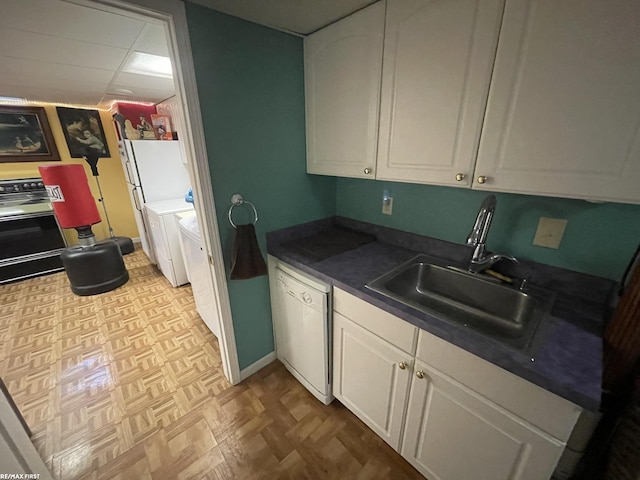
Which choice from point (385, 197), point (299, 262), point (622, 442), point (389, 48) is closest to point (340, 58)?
point (389, 48)

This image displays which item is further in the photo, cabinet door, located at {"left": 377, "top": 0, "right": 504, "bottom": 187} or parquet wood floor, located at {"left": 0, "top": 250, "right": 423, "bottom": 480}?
parquet wood floor, located at {"left": 0, "top": 250, "right": 423, "bottom": 480}

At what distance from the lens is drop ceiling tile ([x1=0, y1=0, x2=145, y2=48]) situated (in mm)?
1161

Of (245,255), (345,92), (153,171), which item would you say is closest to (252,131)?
(345,92)

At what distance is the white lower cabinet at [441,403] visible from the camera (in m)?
0.75

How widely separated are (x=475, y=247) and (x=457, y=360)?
21.0 inches

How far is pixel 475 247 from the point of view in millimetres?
1173

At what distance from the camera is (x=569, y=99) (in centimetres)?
76

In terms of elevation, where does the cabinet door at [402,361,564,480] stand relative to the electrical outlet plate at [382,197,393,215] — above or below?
below

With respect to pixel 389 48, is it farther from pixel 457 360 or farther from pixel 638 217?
pixel 457 360

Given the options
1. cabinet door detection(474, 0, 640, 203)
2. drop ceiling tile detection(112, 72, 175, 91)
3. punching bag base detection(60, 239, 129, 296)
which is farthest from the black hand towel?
punching bag base detection(60, 239, 129, 296)

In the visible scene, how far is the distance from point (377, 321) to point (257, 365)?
112cm

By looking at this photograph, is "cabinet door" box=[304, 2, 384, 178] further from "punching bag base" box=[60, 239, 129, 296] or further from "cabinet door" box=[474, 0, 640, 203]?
"punching bag base" box=[60, 239, 129, 296]

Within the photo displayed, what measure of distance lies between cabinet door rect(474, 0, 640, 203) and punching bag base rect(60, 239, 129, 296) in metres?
3.49

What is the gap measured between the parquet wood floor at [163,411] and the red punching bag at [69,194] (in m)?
0.94
